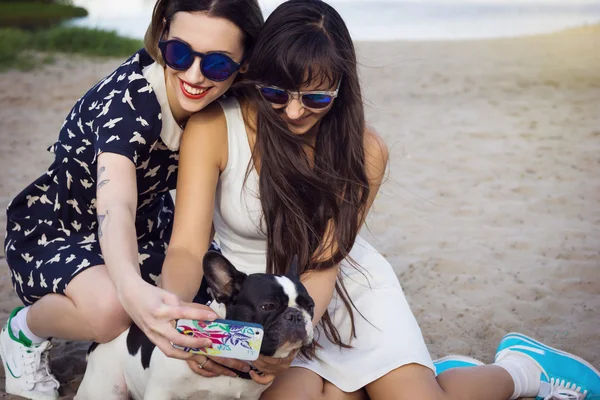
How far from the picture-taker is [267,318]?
2338 millimetres

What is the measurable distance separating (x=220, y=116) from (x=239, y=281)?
75 centimetres

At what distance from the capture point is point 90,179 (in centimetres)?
294

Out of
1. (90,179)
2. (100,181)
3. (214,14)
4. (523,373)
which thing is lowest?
(523,373)

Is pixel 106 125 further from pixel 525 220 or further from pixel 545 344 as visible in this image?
pixel 525 220

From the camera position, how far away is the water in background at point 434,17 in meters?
16.5

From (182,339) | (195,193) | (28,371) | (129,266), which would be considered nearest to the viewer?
(182,339)

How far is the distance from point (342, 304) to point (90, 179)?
1136 millimetres

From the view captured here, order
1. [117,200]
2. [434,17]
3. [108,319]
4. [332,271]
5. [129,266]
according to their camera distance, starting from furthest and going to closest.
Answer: [434,17] < [332,271] < [108,319] < [117,200] < [129,266]

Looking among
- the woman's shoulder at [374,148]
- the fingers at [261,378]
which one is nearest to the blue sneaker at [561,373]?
the woman's shoulder at [374,148]

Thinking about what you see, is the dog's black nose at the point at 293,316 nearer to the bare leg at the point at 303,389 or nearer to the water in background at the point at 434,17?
the bare leg at the point at 303,389

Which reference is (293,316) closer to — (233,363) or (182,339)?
(233,363)

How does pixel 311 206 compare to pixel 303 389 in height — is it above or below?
above

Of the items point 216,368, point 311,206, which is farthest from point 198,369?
point 311,206

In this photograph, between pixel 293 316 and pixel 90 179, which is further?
pixel 90 179
